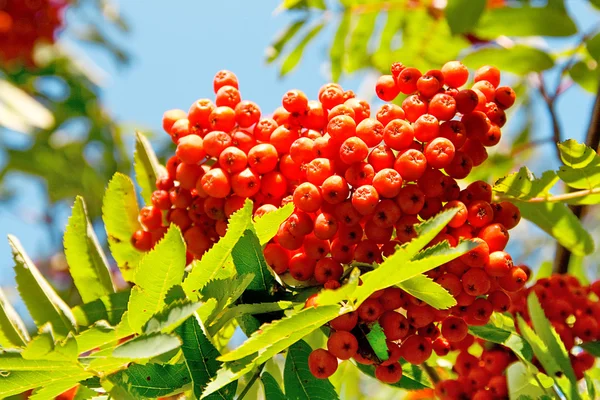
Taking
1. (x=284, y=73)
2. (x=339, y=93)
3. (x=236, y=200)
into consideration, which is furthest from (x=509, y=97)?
(x=284, y=73)

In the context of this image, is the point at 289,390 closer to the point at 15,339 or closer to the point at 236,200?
the point at 236,200

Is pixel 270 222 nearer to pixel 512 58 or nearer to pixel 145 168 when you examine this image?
pixel 145 168

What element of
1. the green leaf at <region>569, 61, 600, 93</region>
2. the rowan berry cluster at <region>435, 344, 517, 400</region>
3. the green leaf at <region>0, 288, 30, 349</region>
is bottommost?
the rowan berry cluster at <region>435, 344, 517, 400</region>

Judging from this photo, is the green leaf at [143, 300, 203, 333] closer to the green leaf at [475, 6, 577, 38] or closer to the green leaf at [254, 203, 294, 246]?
the green leaf at [254, 203, 294, 246]

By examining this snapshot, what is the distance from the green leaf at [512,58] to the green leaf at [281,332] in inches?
54.4

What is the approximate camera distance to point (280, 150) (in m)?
1.52

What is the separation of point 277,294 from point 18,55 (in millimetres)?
4202

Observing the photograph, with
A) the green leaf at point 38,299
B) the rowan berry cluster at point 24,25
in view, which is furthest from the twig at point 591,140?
Answer: the rowan berry cluster at point 24,25

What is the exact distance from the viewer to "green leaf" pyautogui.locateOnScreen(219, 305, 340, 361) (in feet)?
3.62

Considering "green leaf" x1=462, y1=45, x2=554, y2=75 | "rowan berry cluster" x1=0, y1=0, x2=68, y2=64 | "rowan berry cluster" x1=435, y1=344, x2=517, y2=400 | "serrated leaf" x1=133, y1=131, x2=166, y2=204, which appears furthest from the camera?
"rowan berry cluster" x1=0, y1=0, x2=68, y2=64

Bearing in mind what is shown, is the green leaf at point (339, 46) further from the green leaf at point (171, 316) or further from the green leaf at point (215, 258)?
the green leaf at point (171, 316)

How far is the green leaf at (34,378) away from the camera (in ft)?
3.81

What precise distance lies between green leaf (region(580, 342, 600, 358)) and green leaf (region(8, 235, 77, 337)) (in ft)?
4.05

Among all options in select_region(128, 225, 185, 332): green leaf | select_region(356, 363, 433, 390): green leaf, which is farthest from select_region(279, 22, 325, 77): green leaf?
select_region(128, 225, 185, 332): green leaf
